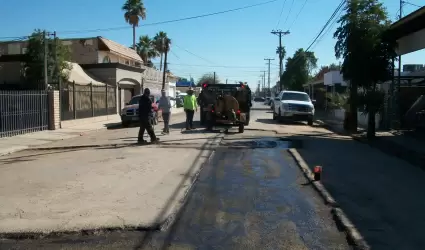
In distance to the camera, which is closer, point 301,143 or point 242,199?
point 242,199

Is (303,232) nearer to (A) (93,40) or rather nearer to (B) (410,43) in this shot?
(B) (410,43)

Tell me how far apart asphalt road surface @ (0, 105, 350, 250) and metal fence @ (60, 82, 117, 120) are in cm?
1648

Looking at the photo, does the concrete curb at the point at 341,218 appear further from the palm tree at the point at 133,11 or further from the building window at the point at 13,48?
the palm tree at the point at 133,11

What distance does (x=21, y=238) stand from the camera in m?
5.38

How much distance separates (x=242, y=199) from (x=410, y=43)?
13.1 meters

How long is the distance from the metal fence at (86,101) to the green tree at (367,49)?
14411 millimetres

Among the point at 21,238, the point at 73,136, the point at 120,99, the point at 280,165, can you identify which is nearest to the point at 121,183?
the point at 21,238

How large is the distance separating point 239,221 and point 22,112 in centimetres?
1527

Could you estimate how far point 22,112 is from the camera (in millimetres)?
18750

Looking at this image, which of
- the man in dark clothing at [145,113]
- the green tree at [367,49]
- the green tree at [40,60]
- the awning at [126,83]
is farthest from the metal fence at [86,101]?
the green tree at [367,49]

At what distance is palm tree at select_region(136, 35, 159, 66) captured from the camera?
65912 millimetres

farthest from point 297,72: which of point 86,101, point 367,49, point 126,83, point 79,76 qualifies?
point 367,49

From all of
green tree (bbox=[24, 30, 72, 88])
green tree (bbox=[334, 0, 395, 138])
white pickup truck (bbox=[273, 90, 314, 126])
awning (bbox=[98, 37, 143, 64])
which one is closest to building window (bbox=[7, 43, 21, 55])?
awning (bbox=[98, 37, 143, 64])

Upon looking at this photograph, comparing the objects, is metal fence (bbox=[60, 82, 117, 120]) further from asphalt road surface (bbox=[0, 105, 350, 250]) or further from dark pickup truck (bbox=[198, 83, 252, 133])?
asphalt road surface (bbox=[0, 105, 350, 250])
